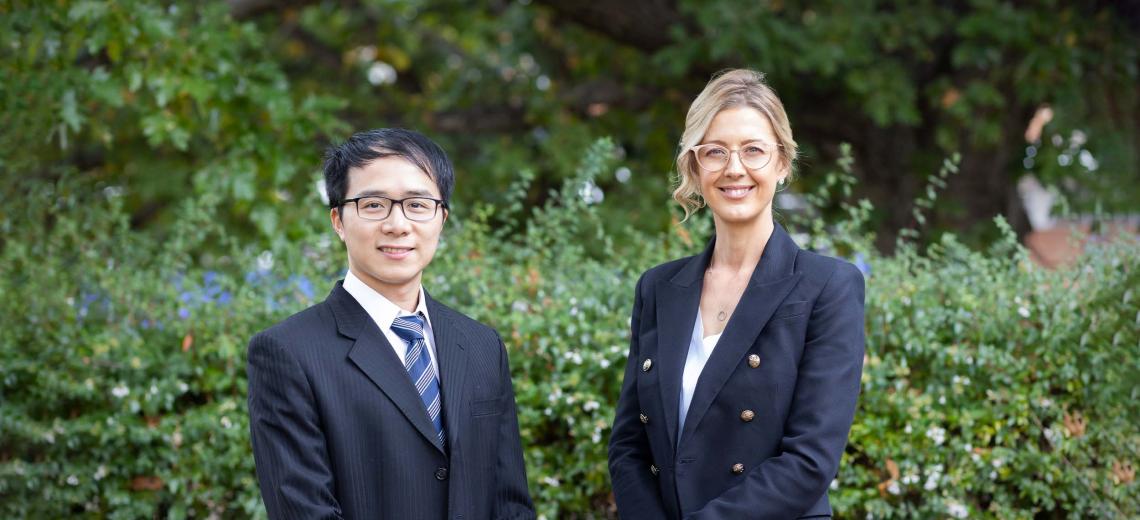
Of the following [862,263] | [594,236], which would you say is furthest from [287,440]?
[594,236]

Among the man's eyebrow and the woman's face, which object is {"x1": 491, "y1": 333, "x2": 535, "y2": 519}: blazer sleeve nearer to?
the man's eyebrow

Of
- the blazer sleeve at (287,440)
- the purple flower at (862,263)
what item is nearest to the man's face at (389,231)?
the blazer sleeve at (287,440)

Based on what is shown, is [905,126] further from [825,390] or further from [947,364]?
[825,390]

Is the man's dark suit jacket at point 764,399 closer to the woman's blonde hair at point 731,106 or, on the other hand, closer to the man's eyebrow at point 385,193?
the woman's blonde hair at point 731,106

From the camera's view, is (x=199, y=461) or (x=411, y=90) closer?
(x=199, y=461)

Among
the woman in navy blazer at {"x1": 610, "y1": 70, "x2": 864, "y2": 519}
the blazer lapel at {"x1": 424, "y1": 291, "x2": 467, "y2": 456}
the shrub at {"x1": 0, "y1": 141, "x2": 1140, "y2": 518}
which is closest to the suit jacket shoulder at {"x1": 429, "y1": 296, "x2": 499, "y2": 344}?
the blazer lapel at {"x1": 424, "y1": 291, "x2": 467, "y2": 456}

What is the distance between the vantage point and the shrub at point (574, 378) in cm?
319

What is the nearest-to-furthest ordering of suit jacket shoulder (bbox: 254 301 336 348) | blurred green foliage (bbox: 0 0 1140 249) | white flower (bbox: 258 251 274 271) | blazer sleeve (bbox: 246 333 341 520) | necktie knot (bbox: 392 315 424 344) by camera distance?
blazer sleeve (bbox: 246 333 341 520), suit jacket shoulder (bbox: 254 301 336 348), necktie knot (bbox: 392 315 424 344), white flower (bbox: 258 251 274 271), blurred green foliage (bbox: 0 0 1140 249)

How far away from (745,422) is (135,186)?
20.7ft

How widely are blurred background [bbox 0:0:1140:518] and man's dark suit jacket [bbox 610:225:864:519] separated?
3.26ft

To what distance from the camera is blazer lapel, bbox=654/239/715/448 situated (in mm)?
2281

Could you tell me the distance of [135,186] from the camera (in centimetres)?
760

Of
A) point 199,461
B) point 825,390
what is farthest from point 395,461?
point 199,461

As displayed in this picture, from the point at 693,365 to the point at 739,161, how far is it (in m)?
0.42
